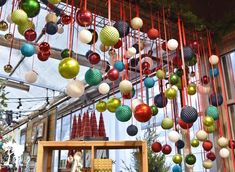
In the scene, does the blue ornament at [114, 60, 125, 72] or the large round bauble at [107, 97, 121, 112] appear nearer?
the large round bauble at [107, 97, 121, 112]

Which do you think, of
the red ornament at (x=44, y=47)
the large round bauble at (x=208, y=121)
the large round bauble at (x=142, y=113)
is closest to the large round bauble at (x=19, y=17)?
the red ornament at (x=44, y=47)

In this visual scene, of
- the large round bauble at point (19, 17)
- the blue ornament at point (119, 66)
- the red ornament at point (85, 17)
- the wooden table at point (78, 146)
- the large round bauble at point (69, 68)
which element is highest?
the red ornament at point (85, 17)

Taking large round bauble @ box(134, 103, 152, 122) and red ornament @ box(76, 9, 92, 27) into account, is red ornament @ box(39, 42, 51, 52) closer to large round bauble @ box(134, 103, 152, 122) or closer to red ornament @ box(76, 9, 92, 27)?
red ornament @ box(76, 9, 92, 27)

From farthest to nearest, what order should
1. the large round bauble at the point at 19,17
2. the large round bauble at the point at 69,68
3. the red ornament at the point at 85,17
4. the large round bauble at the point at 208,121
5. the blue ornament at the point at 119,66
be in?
the large round bauble at the point at 208,121
the blue ornament at the point at 119,66
the red ornament at the point at 85,17
the large round bauble at the point at 19,17
the large round bauble at the point at 69,68

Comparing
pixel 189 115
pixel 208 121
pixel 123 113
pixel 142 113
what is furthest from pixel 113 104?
pixel 208 121

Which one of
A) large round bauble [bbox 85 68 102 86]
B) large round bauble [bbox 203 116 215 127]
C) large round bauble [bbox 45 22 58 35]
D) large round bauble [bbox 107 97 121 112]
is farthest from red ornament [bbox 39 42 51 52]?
large round bauble [bbox 203 116 215 127]

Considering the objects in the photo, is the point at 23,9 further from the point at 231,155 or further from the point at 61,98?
the point at 61,98

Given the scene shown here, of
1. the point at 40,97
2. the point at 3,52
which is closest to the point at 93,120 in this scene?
the point at 3,52

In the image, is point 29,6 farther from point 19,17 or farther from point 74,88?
point 74,88

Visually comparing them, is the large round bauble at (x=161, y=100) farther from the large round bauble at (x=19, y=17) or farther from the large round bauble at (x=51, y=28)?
the large round bauble at (x=19, y=17)

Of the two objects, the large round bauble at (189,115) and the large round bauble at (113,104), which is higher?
the large round bauble at (113,104)

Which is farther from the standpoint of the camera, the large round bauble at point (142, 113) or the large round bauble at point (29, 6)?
the large round bauble at point (142, 113)

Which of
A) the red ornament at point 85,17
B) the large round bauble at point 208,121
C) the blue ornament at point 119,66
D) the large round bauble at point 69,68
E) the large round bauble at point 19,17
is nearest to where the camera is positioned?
the large round bauble at point 69,68

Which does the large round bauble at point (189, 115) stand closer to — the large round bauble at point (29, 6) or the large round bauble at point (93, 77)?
the large round bauble at point (93, 77)
